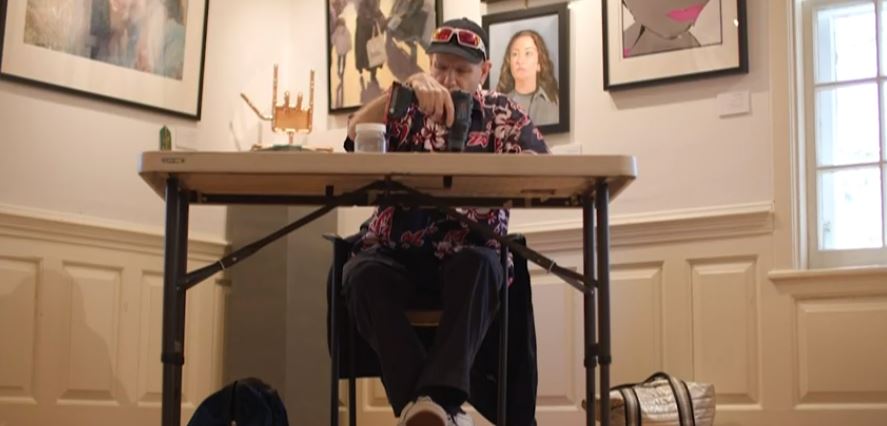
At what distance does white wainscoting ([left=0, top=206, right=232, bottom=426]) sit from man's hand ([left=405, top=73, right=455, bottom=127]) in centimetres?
210

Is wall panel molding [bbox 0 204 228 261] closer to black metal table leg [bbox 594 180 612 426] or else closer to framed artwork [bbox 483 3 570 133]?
framed artwork [bbox 483 3 570 133]

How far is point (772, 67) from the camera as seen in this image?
3891 millimetres

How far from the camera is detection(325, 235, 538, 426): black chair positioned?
2525 mm

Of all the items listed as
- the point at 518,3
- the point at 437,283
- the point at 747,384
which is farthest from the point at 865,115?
the point at 437,283

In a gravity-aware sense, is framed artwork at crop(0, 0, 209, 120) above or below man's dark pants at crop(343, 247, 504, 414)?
above

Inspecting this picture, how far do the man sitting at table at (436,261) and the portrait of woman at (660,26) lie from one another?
1.49 metres

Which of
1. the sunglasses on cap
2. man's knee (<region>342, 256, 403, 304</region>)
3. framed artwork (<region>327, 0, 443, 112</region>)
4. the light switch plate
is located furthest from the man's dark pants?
framed artwork (<region>327, 0, 443, 112</region>)

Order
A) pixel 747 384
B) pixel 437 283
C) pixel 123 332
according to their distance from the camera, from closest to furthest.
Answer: pixel 437 283 < pixel 747 384 < pixel 123 332

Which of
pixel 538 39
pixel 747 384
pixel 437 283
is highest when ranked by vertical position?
pixel 538 39

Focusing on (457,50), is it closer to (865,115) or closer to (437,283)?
(437,283)

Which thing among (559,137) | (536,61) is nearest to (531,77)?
(536,61)

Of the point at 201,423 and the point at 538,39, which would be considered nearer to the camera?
the point at 201,423

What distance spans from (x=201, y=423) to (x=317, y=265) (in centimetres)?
197

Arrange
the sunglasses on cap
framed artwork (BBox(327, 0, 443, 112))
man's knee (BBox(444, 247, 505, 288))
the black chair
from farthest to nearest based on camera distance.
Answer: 1. framed artwork (BBox(327, 0, 443, 112))
2. the sunglasses on cap
3. the black chair
4. man's knee (BBox(444, 247, 505, 288))
